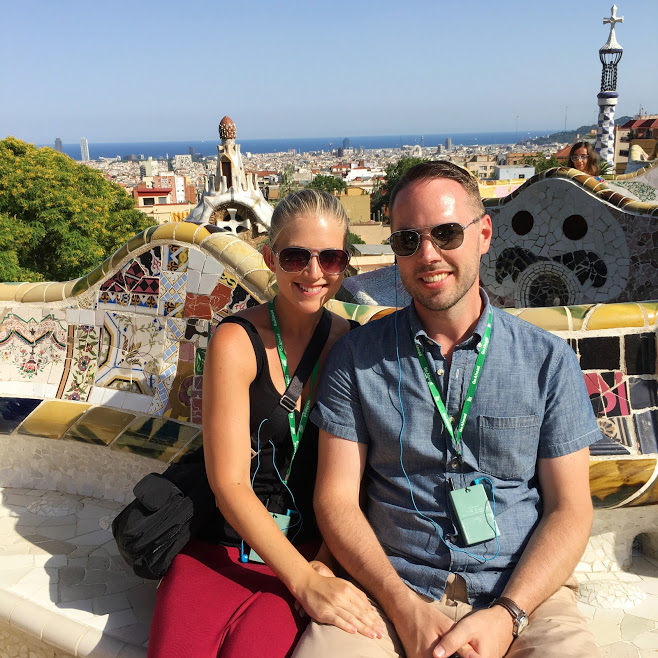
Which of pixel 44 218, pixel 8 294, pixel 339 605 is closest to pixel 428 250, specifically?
pixel 339 605

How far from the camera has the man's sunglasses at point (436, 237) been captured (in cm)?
208

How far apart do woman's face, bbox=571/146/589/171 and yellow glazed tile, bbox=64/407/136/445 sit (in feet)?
19.0

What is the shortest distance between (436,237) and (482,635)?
1.11 metres

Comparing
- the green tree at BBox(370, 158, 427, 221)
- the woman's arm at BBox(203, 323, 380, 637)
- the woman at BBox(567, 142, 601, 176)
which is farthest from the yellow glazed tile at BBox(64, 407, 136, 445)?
the green tree at BBox(370, 158, 427, 221)

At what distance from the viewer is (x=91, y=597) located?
2893 millimetres

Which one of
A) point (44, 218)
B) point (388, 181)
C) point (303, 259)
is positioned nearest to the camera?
point (303, 259)

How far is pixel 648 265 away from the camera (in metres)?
6.54

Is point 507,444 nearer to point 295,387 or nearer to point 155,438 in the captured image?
point 295,387

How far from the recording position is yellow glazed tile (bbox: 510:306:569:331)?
9.66 ft

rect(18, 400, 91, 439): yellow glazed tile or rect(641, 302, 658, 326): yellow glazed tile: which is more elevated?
rect(641, 302, 658, 326): yellow glazed tile

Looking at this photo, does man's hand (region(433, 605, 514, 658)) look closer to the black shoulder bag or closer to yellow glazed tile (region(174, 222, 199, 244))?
the black shoulder bag

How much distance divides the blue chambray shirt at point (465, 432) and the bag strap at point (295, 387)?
0.43 ft

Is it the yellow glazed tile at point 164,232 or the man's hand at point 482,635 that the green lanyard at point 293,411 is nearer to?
the man's hand at point 482,635

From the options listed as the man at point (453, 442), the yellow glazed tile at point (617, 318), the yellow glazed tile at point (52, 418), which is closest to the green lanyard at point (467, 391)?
the man at point (453, 442)
